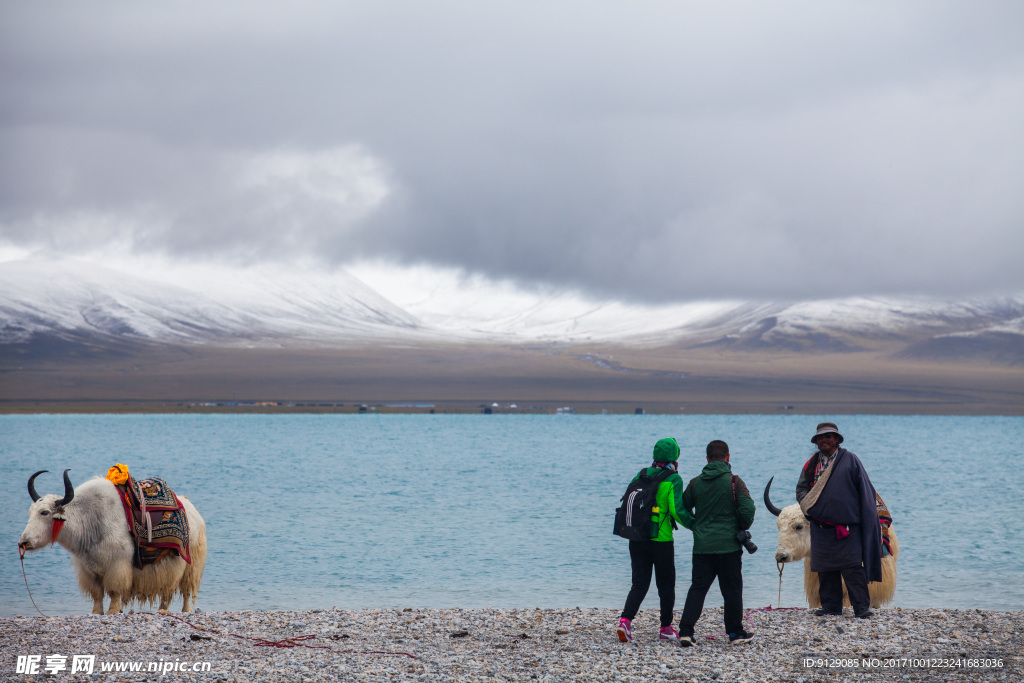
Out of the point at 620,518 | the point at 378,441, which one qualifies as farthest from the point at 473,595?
the point at 378,441

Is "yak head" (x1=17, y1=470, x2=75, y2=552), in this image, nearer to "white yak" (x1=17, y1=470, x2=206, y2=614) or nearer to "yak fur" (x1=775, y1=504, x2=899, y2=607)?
"white yak" (x1=17, y1=470, x2=206, y2=614)

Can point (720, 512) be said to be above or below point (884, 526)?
above

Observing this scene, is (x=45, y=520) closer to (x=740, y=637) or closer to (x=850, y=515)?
(x=740, y=637)

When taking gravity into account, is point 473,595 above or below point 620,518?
below

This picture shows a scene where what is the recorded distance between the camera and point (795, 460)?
198 ft

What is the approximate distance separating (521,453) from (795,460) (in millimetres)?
21455

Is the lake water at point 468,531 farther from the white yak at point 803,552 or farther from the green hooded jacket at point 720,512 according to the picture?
the green hooded jacket at point 720,512

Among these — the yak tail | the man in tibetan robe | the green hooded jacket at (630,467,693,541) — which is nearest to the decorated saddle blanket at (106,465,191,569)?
the yak tail

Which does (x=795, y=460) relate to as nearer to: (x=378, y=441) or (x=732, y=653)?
(x=378, y=441)

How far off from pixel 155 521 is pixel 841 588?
822cm

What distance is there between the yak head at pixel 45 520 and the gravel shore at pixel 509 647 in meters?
0.90

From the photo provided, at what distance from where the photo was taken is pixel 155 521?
11453 mm

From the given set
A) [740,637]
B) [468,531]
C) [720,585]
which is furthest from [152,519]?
[468,531]

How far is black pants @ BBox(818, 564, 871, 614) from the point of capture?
10.0 meters
